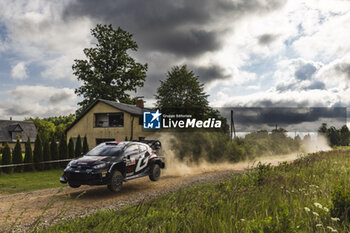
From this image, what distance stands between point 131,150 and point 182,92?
33.0m

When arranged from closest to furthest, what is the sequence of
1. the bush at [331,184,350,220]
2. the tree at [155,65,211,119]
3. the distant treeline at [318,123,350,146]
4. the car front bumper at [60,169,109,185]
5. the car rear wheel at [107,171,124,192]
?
the bush at [331,184,350,220] < the car front bumper at [60,169,109,185] < the car rear wheel at [107,171,124,192] < the tree at [155,65,211,119] < the distant treeline at [318,123,350,146]

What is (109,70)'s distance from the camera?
3869 cm

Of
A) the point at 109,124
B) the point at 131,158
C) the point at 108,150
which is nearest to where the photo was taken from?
the point at 108,150

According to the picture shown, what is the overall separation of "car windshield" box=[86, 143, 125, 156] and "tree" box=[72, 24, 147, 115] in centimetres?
2761

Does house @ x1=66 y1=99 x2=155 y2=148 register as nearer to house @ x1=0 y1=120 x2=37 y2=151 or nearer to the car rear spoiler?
the car rear spoiler

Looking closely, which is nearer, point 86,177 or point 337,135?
point 86,177

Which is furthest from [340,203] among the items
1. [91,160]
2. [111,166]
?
[91,160]

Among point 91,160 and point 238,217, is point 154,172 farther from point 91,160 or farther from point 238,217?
point 238,217

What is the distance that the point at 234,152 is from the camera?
22.1 metres

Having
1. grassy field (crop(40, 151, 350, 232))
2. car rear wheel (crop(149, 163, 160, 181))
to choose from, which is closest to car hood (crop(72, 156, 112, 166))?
car rear wheel (crop(149, 163, 160, 181))

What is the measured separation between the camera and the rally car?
9039mm

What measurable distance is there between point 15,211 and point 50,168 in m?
16.7

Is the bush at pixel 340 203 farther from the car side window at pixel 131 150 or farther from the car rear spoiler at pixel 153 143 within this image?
the car rear spoiler at pixel 153 143

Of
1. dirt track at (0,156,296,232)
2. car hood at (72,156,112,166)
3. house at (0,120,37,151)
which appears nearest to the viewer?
dirt track at (0,156,296,232)
